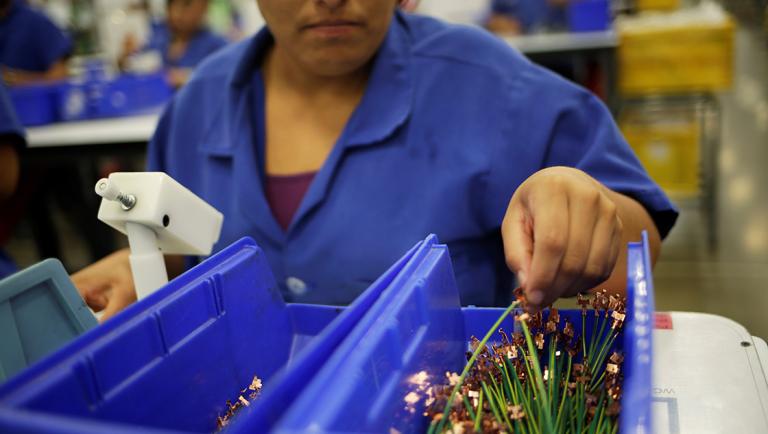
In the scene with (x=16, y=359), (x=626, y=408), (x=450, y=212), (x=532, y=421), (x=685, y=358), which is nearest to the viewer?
(x=626, y=408)

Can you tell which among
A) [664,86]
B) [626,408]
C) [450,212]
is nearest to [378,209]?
[450,212]

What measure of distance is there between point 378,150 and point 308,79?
0.69 feet

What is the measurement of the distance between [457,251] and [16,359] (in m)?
0.60

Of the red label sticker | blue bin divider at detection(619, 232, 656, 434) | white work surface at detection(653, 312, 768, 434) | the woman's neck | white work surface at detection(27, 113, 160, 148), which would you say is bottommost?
white work surface at detection(27, 113, 160, 148)

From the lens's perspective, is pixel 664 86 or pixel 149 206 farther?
pixel 664 86

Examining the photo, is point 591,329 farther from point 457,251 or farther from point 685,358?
point 457,251

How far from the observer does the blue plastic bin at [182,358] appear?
17.6 inches

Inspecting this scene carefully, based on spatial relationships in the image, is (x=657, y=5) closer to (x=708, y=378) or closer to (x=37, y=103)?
(x=37, y=103)

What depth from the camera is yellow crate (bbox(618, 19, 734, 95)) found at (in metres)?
2.93

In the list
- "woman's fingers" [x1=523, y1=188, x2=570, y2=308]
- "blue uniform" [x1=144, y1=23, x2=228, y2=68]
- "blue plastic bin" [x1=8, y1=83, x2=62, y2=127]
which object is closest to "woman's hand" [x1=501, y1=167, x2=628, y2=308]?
"woman's fingers" [x1=523, y1=188, x2=570, y2=308]

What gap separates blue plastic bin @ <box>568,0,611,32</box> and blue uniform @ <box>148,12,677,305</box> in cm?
279

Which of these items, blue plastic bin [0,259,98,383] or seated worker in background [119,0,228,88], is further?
seated worker in background [119,0,228,88]

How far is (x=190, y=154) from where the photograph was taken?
1210mm

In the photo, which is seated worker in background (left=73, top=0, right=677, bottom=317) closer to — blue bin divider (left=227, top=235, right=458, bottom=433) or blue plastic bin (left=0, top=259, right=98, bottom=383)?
blue plastic bin (left=0, top=259, right=98, bottom=383)
